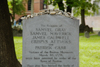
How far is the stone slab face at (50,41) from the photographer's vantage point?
5684 millimetres

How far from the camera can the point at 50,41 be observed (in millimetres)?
5738

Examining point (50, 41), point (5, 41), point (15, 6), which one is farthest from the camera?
point (15, 6)

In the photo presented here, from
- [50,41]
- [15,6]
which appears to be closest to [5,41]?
[50,41]

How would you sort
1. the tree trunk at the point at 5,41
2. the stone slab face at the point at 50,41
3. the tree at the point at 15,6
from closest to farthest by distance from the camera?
the stone slab face at the point at 50,41 < the tree trunk at the point at 5,41 < the tree at the point at 15,6

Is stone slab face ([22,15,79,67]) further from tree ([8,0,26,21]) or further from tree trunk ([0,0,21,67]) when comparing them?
tree ([8,0,26,21])

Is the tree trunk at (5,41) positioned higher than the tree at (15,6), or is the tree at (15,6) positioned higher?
the tree trunk at (5,41)

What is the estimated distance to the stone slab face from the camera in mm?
5684

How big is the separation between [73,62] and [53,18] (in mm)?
1262

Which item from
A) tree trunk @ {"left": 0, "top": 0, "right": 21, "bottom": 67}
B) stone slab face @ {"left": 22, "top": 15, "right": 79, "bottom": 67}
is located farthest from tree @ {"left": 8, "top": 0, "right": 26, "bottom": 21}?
stone slab face @ {"left": 22, "top": 15, "right": 79, "bottom": 67}

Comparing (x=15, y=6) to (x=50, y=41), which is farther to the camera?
(x=15, y=6)

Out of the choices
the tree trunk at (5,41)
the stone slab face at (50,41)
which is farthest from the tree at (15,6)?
the stone slab face at (50,41)

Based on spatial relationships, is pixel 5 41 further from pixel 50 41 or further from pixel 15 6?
pixel 15 6

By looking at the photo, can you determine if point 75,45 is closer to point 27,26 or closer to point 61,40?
point 61,40

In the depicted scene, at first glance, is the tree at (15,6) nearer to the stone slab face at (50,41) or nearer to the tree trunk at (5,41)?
the tree trunk at (5,41)
